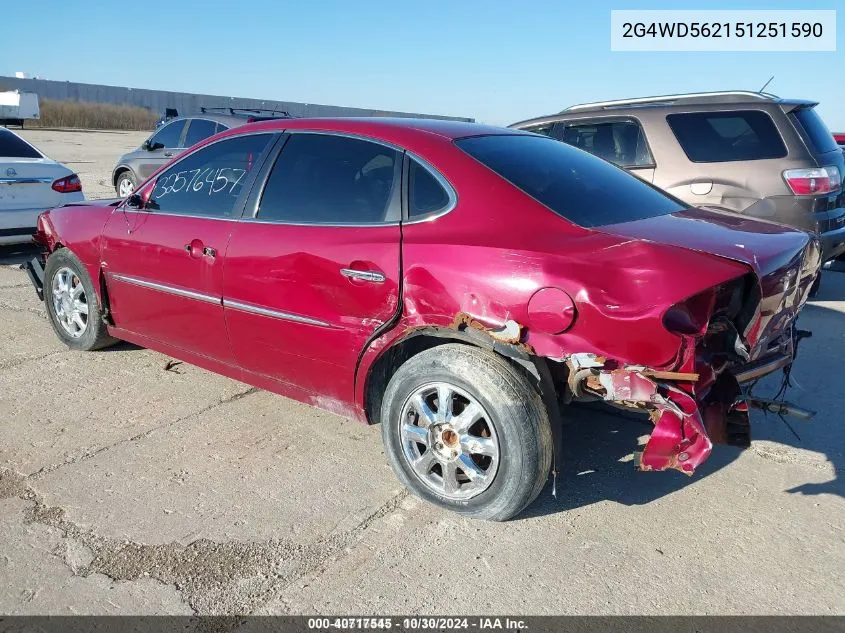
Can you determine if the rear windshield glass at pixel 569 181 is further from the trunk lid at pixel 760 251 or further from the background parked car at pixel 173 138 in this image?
the background parked car at pixel 173 138

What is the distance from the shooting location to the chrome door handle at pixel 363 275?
3.13 m

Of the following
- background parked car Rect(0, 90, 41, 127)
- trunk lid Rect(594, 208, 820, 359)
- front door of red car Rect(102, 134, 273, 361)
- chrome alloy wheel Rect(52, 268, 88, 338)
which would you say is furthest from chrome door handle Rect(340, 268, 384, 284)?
background parked car Rect(0, 90, 41, 127)

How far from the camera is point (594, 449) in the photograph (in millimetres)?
3701

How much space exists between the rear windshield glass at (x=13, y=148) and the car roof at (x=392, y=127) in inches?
216

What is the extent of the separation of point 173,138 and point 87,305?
7634 millimetres

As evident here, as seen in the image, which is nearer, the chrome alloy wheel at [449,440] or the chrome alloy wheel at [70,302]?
the chrome alloy wheel at [449,440]

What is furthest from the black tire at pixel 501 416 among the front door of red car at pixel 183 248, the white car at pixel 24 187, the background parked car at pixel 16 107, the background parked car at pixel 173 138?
the background parked car at pixel 16 107

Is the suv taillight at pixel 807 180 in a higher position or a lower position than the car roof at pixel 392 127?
lower

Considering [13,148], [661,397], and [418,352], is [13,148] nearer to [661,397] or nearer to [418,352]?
[418,352]

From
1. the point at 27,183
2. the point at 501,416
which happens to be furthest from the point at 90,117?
the point at 501,416

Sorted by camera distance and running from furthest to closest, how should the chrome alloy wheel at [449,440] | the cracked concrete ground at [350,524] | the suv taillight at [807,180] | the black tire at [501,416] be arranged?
1. the suv taillight at [807,180]
2. the chrome alloy wheel at [449,440]
3. the black tire at [501,416]
4. the cracked concrete ground at [350,524]

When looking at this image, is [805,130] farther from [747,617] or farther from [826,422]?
[747,617]

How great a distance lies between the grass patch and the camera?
48.4 meters

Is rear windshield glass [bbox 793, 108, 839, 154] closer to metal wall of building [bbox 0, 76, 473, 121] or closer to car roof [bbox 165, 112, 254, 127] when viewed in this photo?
car roof [bbox 165, 112, 254, 127]
